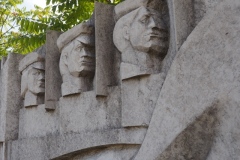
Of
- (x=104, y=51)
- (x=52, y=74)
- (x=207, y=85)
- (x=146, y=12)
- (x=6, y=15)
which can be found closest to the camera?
(x=207, y=85)

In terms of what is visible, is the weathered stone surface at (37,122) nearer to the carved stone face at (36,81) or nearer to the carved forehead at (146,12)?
the carved stone face at (36,81)

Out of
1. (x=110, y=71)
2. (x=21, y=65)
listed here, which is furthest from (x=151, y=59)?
(x=21, y=65)

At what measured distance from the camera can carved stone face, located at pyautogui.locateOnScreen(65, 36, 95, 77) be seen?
9.02 ft

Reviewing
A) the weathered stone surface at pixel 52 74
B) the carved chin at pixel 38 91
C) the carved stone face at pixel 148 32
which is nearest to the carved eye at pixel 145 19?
the carved stone face at pixel 148 32

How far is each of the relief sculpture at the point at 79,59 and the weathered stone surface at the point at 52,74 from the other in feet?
0.60

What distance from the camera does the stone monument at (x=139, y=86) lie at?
6.59 feet

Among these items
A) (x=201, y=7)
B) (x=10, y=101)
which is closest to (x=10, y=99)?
(x=10, y=101)

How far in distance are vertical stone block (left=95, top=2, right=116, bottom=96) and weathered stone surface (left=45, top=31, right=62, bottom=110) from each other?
1.86 feet

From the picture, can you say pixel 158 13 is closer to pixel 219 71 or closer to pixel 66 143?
pixel 219 71

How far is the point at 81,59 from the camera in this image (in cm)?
276

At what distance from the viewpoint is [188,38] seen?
212cm

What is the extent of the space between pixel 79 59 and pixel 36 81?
610mm

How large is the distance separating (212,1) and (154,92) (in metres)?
0.58

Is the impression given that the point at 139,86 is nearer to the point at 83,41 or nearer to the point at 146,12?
the point at 146,12
